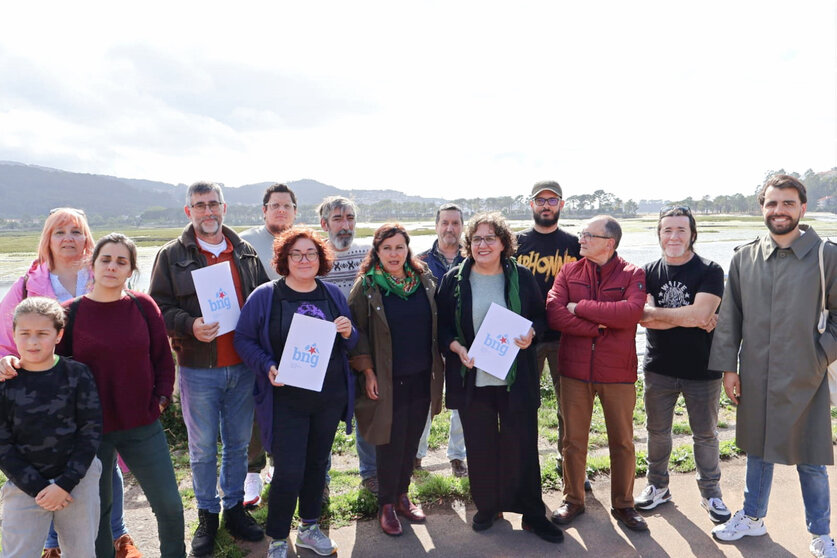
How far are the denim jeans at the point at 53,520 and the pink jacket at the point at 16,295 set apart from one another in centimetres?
93

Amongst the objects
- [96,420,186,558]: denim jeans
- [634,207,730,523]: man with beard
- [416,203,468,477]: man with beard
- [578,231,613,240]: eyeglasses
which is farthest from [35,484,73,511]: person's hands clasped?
[634,207,730,523]: man with beard

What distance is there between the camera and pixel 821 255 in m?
3.69

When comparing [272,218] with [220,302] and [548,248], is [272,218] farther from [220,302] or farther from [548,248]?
[548,248]

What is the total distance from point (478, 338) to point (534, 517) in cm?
157

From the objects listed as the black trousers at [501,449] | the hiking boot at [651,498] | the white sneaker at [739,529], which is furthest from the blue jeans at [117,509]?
the white sneaker at [739,529]

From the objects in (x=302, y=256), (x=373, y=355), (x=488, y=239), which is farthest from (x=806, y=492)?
(x=302, y=256)

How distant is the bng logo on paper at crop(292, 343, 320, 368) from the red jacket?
195 centimetres

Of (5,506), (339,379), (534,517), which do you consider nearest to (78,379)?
(5,506)

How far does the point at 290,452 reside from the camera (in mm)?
3639

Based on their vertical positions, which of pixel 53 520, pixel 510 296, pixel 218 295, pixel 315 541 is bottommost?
→ pixel 315 541

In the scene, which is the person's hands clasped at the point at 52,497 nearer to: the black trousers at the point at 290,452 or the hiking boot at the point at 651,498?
the black trousers at the point at 290,452

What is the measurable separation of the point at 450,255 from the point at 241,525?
3197 mm

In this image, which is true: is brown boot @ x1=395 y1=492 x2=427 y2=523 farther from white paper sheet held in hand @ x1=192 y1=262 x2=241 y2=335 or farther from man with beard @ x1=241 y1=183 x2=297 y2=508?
white paper sheet held in hand @ x1=192 y1=262 x2=241 y2=335

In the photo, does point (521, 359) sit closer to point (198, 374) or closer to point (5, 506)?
point (198, 374)
